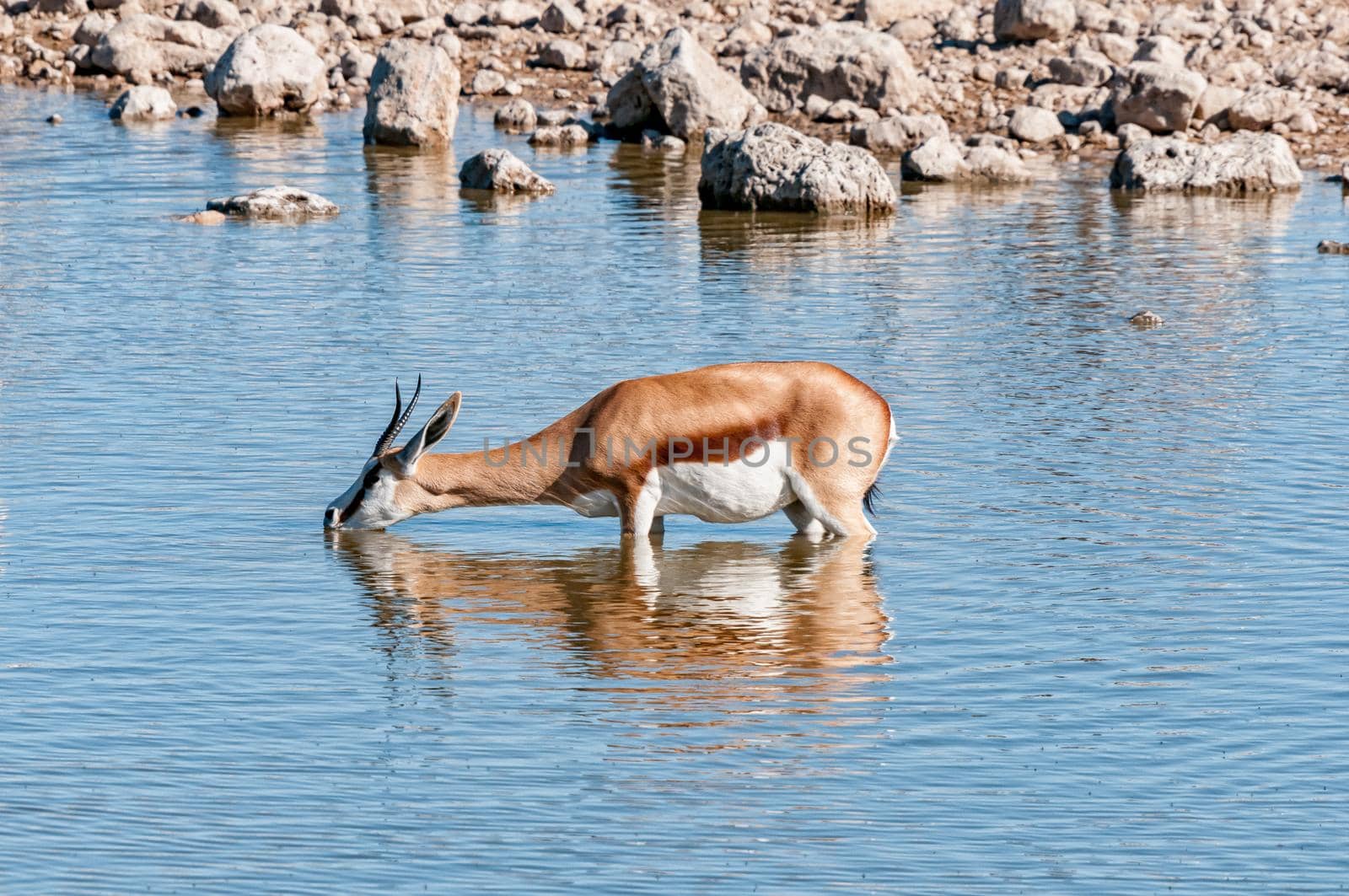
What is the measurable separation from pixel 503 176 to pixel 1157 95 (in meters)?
11.3

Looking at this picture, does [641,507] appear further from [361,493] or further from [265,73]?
[265,73]

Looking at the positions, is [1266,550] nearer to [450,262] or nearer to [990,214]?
[450,262]

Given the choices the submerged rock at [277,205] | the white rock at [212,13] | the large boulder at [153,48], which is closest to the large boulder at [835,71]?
the submerged rock at [277,205]

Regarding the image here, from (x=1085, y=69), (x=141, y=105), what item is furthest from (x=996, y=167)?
(x=141, y=105)

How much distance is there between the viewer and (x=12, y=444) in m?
15.5

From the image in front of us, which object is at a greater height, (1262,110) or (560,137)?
(1262,110)

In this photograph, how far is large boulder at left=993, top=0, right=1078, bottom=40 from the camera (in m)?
41.1

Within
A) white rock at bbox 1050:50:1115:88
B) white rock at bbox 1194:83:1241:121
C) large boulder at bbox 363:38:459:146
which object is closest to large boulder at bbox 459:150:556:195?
large boulder at bbox 363:38:459:146

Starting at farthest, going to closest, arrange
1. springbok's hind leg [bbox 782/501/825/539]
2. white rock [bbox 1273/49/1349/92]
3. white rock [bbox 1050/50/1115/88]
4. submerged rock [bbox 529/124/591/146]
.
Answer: white rock [bbox 1050/50/1115/88], white rock [bbox 1273/49/1349/92], submerged rock [bbox 529/124/591/146], springbok's hind leg [bbox 782/501/825/539]

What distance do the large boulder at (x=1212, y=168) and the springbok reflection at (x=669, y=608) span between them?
18.9m

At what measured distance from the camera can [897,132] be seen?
34.7m

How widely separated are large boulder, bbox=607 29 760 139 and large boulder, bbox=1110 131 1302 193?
7659mm

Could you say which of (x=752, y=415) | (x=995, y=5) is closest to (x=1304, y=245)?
(x=752, y=415)

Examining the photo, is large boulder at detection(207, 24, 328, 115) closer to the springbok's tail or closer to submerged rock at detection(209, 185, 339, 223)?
submerged rock at detection(209, 185, 339, 223)
